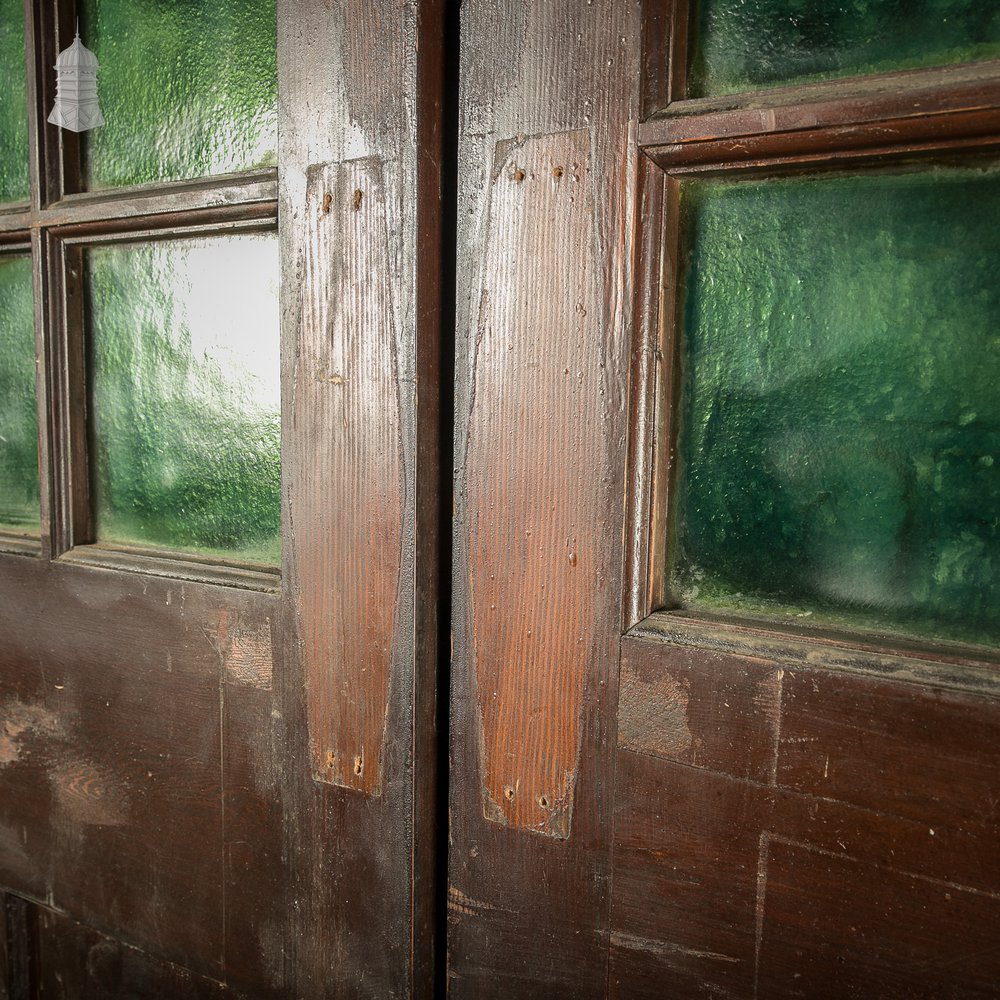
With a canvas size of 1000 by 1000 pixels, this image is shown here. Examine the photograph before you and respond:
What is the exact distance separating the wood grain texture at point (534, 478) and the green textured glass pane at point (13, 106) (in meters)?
0.61

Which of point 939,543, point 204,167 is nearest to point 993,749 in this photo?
Answer: point 939,543

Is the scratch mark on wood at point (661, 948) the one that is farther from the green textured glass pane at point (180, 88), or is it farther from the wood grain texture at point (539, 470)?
the green textured glass pane at point (180, 88)

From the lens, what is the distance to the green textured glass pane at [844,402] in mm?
581

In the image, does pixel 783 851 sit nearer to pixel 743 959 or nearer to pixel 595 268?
pixel 743 959

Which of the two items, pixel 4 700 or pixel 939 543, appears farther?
pixel 4 700

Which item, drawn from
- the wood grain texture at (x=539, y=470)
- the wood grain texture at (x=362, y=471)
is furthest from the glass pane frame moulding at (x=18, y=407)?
the wood grain texture at (x=539, y=470)

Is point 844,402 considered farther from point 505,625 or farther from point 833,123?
point 505,625

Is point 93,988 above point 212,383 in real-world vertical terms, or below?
below

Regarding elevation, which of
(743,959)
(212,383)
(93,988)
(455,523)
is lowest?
(93,988)

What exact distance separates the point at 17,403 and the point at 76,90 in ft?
1.16

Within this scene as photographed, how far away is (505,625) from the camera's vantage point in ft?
2.37

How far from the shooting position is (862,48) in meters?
0.59

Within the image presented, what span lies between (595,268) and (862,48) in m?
0.23

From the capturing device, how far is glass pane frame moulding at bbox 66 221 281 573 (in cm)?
84
